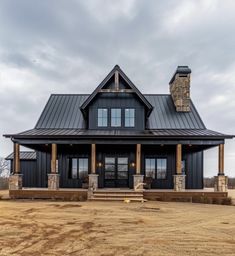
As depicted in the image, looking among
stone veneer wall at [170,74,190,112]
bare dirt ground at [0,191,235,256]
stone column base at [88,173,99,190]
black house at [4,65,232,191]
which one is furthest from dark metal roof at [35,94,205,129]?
bare dirt ground at [0,191,235,256]

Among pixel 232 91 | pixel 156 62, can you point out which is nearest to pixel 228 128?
pixel 232 91

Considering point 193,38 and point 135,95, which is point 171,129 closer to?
point 135,95

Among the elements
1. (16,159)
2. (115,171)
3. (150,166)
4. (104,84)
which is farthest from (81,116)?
(150,166)

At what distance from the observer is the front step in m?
15.9

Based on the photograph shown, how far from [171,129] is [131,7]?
845 centimetres

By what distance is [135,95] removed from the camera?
783 inches

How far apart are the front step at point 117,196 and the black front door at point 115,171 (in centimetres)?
302

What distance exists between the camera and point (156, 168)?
19.9 metres

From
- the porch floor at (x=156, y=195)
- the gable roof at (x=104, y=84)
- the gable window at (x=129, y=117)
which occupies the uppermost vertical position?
the gable roof at (x=104, y=84)

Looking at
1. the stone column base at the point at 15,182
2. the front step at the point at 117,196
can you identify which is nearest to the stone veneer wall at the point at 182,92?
the front step at the point at 117,196

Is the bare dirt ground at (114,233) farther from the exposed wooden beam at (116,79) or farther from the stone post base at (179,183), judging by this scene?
the exposed wooden beam at (116,79)

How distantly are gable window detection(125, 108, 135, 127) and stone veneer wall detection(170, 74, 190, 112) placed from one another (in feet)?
12.4

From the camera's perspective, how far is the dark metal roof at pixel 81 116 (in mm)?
20312

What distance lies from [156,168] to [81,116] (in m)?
6.51
